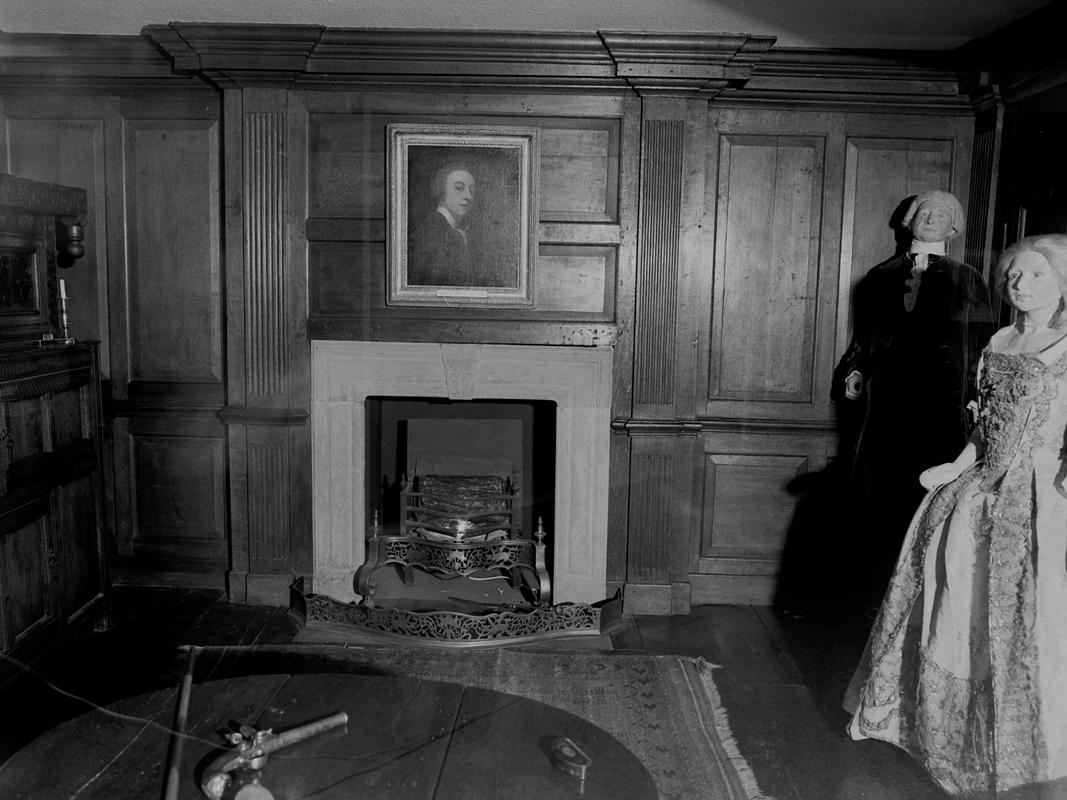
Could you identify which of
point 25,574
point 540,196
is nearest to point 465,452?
point 540,196

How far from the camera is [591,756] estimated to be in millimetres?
1775

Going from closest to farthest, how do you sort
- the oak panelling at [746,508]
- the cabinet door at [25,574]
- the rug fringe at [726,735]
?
the rug fringe at [726,735], the cabinet door at [25,574], the oak panelling at [746,508]

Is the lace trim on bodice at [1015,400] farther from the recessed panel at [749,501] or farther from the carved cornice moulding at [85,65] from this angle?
the carved cornice moulding at [85,65]

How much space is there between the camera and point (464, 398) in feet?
13.3

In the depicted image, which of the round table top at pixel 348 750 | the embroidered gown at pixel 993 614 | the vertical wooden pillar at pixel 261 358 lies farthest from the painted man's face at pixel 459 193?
the round table top at pixel 348 750

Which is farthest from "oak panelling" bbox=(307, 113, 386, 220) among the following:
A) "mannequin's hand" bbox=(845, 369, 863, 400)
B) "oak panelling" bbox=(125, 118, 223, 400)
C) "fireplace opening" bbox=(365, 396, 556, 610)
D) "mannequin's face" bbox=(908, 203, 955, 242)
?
"mannequin's face" bbox=(908, 203, 955, 242)

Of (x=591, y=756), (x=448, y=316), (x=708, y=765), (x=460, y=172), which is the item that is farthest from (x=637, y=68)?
(x=591, y=756)

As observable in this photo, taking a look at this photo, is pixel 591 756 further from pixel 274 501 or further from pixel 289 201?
pixel 289 201

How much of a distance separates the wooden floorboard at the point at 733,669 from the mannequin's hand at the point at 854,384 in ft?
3.08

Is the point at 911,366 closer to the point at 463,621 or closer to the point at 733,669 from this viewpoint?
the point at 733,669

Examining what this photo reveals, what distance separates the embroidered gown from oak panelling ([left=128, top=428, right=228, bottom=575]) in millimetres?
2881

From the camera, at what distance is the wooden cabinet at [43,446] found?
3.27 metres

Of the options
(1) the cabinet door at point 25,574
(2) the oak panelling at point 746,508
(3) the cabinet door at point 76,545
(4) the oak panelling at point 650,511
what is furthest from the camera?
(2) the oak panelling at point 746,508

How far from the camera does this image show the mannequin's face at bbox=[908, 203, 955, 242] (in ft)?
12.6
